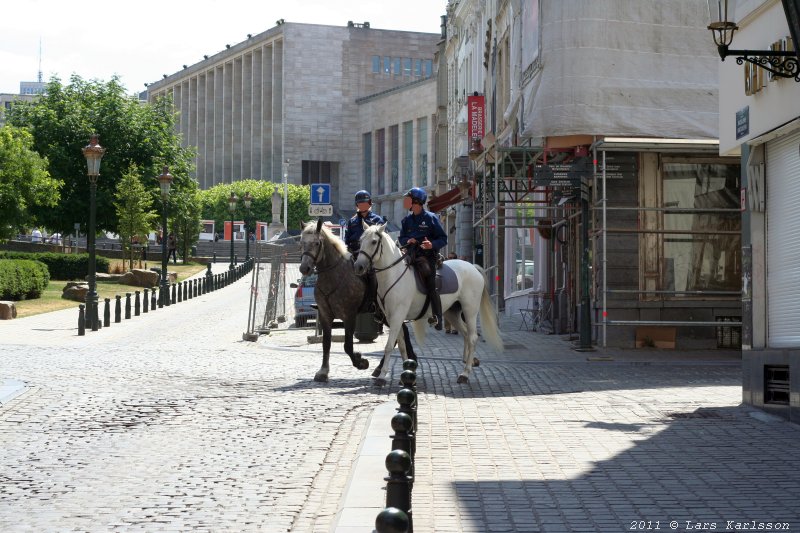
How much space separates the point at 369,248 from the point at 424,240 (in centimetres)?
79

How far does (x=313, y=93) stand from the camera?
13962 centimetres

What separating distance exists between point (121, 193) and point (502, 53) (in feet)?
80.9

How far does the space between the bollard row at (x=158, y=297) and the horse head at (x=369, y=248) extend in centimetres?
1300

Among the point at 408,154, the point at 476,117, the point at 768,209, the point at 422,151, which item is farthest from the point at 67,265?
the point at 408,154

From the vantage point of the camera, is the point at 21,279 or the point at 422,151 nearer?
the point at 21,279

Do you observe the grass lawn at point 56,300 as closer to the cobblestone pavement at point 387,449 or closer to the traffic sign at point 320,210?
the traffic sign at point 320,210

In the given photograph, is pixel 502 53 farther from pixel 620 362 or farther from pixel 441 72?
pixel 441 72

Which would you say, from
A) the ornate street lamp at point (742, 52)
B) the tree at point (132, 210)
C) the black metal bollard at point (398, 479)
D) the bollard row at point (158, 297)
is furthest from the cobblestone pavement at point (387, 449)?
the tree at point (132, 210)

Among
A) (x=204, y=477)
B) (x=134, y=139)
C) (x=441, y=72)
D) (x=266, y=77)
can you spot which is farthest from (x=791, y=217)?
(x=266, y=77)

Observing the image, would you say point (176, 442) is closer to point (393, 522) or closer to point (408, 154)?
point (393, 522)

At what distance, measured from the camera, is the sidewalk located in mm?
7012

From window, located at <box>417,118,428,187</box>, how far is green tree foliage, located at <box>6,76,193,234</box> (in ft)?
150

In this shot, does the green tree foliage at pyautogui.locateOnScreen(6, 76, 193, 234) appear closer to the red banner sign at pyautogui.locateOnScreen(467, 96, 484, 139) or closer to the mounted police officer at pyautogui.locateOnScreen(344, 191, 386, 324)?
the red banner sign at pyautogui.locateOnScreen(467, 96, 484, 139)

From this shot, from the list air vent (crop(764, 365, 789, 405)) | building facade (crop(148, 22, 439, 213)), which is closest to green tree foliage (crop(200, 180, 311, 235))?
building facade (crop(148, 22, 439, 213))
